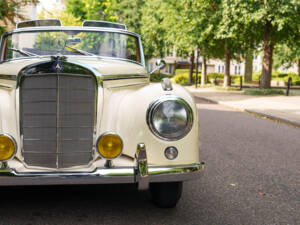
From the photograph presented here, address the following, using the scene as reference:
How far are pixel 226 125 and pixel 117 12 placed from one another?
39.3 metres

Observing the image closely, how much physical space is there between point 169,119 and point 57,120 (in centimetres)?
89

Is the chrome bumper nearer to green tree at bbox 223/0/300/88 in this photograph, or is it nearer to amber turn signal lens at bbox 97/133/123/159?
amber turn signal lens at bbox 97/133/123/159

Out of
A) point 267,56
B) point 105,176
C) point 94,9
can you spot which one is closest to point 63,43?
point 105,176

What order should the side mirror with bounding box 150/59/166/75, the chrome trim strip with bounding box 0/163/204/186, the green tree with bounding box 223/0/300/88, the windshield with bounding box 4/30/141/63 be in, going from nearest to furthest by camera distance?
1. the chrome trim strip with bounding box 0/163/204/186
2. the windshield with bounding box 4/30/141/63
3. the side mirror with bounding box 150/59/166/75
4. the green tree with bounding box 223/0/300/88

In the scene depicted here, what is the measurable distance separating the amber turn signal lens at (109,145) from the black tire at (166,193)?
0.61 meters

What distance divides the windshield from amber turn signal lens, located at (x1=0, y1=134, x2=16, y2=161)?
158 cm

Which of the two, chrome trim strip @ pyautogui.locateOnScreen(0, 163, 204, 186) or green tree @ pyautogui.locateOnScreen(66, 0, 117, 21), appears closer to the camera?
chrome trim strip @ pyautogui.locateOnScreen(0, 163, 204, 186)

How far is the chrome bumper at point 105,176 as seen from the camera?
299 centimetres

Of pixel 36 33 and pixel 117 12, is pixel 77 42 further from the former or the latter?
pixel 117 12

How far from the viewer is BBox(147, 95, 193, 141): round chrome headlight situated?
10.5 feet

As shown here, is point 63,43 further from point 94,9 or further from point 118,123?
point 94,9

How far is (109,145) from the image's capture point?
3184 mm

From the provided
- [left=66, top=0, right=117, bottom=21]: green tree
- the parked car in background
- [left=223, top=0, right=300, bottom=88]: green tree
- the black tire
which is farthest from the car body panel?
[left=66, top=0, right=117, bottom=21]: green tree

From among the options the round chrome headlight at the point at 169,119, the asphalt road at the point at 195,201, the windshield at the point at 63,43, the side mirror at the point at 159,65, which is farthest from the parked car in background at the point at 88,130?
the side mirror at the point at 159,65
